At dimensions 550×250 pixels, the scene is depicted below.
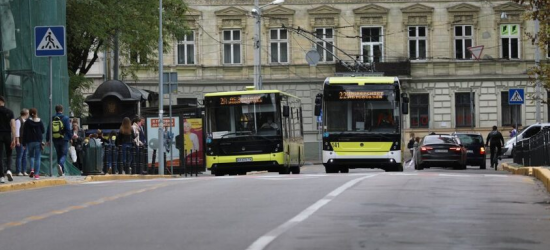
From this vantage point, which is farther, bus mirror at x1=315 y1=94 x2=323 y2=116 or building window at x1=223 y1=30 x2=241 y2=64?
building window at x1=223 y1=30 x2=241 y2=64

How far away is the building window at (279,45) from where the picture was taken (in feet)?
237

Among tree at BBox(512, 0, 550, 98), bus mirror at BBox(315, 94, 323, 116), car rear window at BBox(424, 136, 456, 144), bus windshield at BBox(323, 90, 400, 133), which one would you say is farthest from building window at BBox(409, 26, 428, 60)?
tree at BBox(512, 0, 550, 98)

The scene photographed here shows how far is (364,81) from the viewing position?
37.8 m

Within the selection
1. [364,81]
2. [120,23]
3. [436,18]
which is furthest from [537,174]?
[436,18]

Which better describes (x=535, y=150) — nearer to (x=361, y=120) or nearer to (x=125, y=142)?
(x=361, y=120)

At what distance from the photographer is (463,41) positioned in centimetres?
7144

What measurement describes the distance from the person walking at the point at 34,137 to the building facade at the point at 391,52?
4324 centimetres

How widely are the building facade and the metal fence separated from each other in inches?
997

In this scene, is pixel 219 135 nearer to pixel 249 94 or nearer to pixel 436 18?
pixel 249 94

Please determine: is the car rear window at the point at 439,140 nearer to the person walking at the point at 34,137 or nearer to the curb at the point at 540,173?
the curb at the point at 540,173

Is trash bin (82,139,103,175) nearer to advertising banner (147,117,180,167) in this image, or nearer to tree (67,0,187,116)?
advertising banner (147,117,180,167)

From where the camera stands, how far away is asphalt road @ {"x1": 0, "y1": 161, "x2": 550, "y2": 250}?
12242 mm

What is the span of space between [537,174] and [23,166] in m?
11.3

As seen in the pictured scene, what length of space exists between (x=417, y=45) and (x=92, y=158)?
38742 mm
